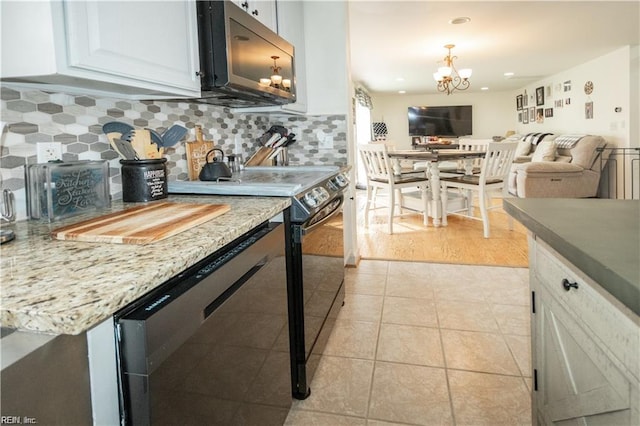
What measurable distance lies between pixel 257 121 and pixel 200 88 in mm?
1389

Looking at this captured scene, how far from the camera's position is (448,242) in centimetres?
402

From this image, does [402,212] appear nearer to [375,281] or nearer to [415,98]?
A: [375,281]

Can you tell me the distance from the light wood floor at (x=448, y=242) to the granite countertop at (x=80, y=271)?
8.99ft

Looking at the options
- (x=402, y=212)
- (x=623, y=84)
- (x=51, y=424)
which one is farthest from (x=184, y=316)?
(x=623, y=84)

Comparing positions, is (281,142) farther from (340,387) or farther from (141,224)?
(141,224)

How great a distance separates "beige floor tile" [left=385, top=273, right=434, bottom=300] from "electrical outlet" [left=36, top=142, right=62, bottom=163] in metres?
2.08

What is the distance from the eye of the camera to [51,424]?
0.59 m

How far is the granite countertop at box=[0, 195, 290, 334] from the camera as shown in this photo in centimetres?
58

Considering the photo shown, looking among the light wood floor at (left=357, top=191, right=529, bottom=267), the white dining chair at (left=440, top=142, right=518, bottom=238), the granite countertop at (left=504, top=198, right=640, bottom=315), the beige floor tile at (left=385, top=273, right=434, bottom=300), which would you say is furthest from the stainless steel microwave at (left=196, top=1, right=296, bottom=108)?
the white dining chair at (left=440, top=142, right=518, bottom=238)

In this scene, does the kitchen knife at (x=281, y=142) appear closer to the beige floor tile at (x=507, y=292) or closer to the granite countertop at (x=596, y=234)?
the beige floor tile at (x=507, y=292)

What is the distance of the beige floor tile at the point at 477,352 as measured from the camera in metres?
1.89

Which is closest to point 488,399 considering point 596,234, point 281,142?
point 596,234

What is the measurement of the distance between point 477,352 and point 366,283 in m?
1.09

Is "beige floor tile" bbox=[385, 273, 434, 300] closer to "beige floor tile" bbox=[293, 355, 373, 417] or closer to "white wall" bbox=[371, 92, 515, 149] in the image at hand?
"beige floor tile" bbox=[293, 355, 373, 417]
